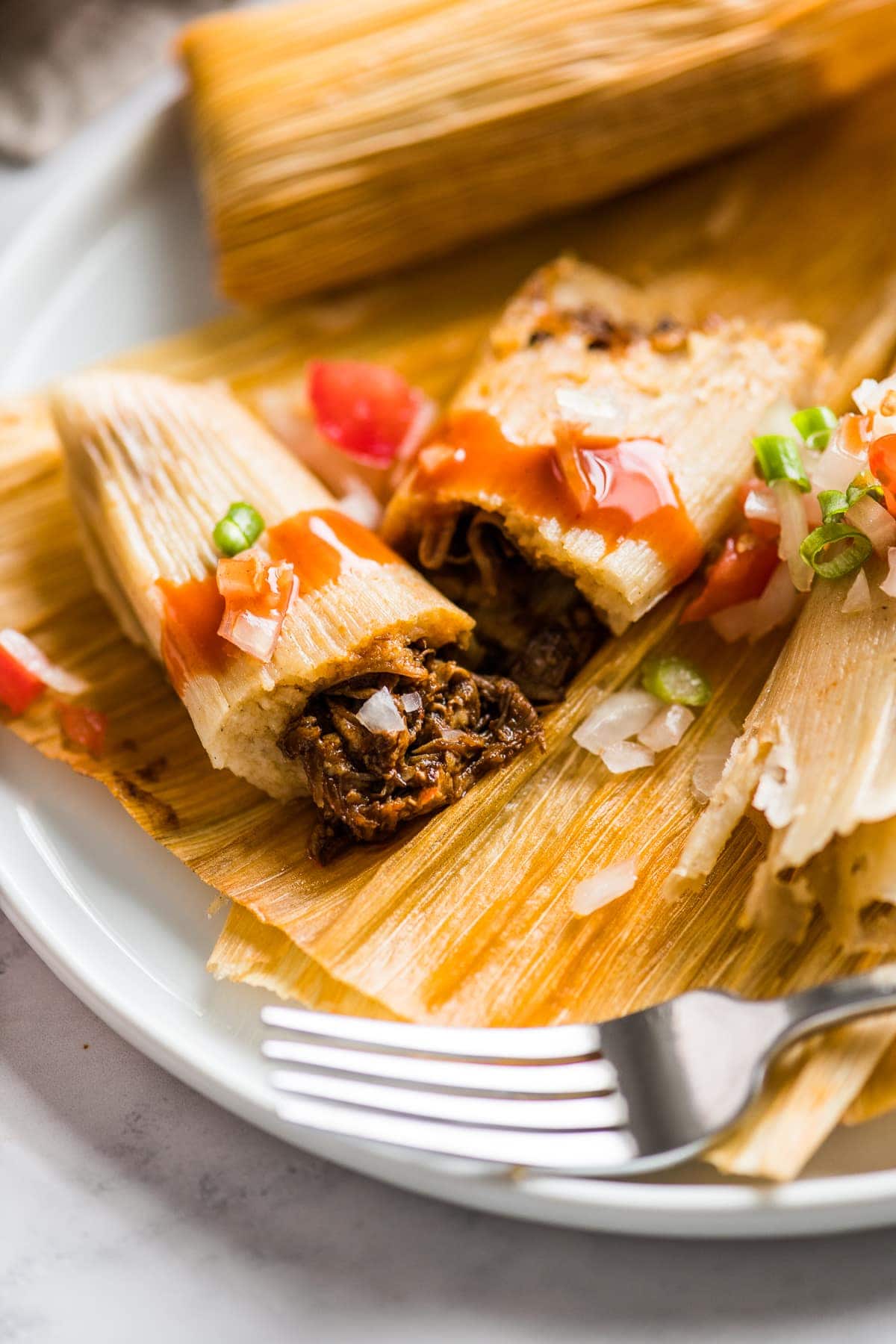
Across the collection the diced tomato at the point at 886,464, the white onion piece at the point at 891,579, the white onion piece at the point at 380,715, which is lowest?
the white onion piece at the point at 380,715

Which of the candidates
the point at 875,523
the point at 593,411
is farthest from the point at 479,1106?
the point at 593,411

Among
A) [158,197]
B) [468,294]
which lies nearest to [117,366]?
[158,197]

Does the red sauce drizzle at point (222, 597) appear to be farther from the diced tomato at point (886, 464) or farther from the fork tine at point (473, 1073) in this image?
the diced tomato at point (886, 464)

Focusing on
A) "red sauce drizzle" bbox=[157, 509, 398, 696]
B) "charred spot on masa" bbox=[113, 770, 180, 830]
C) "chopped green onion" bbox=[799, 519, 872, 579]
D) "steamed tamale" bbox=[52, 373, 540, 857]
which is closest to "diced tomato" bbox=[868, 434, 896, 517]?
"chopped green onion" bbox=[799, 519, 872, 579]

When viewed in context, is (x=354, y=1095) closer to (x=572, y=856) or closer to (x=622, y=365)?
(x=572, y=856)

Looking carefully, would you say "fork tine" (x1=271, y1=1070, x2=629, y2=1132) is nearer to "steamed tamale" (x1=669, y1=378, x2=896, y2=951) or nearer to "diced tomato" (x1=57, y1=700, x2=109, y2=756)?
"steamed tamale" (x1=669, y1=378, x2=896, y2=951)

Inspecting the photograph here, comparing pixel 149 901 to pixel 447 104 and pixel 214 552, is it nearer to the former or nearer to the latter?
pixel 214 552

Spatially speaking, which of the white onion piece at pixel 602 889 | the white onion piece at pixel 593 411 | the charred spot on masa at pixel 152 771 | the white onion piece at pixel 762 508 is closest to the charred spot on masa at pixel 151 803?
the charred spot on masa at pixel 152 771
